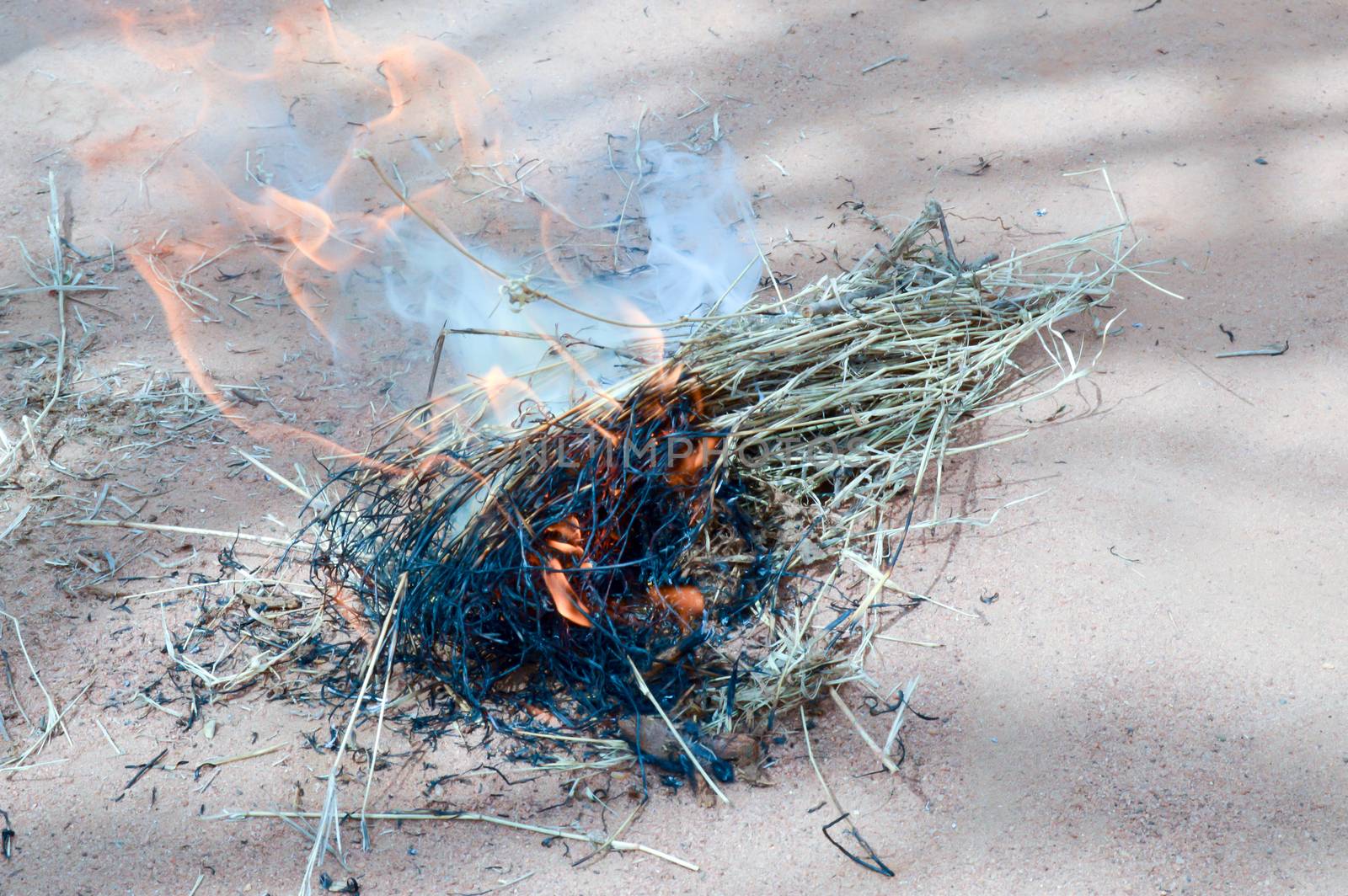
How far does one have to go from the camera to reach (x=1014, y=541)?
2.08 m

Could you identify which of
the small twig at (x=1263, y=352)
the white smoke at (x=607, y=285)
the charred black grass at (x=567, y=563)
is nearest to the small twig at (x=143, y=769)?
the charred black grass at (x=567, y=563)

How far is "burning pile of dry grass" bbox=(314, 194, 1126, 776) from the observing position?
1924 mm

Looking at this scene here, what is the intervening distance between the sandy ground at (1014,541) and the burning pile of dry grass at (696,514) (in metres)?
0.12

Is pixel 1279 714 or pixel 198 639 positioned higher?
pixel 198 639

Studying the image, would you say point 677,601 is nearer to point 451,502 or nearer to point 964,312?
point 451,502

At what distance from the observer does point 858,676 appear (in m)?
1.89

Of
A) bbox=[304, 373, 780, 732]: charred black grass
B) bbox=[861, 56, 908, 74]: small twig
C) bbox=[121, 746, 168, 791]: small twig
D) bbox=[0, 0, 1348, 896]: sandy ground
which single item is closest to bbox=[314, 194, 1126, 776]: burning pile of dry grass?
bbox=[304, 373, 780, 732]: charred black grass

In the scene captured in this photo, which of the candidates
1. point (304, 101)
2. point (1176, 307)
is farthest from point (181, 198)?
point (1176, 307)

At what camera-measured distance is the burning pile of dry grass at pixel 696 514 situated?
6.31 feet

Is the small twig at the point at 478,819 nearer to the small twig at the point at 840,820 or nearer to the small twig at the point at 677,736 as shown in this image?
the small twig at the point at 677,736

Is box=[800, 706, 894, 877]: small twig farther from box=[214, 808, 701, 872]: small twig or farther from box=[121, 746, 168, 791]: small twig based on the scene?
box=[121, 746, 168, 791]: small twig

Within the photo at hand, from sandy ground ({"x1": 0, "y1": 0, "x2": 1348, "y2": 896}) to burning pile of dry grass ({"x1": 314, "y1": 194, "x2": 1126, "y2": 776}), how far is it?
116 millimetres

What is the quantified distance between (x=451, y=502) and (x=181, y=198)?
1918mm

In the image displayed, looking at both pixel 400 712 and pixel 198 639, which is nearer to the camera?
pixel 400 712
